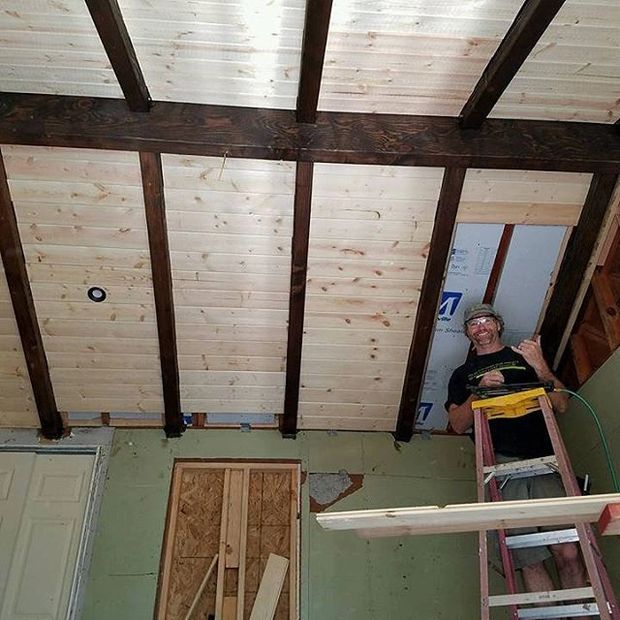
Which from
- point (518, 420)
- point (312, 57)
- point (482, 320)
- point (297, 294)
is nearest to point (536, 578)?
point (518, 420)

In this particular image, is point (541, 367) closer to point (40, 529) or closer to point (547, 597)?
point (547, 597)

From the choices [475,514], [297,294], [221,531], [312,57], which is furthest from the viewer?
[221,531]

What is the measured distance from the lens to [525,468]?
10.9 ft

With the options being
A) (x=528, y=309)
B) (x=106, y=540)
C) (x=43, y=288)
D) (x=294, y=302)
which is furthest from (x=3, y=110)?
(x=528, y=309)

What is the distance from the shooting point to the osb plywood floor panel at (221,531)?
3.96m

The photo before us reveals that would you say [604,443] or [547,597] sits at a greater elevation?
[604,443]

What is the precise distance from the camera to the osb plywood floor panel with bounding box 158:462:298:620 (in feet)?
13.0

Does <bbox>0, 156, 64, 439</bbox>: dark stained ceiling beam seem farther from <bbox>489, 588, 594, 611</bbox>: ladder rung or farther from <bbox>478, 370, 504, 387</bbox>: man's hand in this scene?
<bbox>489, 588, 594, 611</bbox>: ladder rung

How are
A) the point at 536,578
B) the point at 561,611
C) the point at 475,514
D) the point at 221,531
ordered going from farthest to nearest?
the point at 221,531 → the point at 536,578 → the point at 561,611 → the point at 475,514

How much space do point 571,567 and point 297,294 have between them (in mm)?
2069

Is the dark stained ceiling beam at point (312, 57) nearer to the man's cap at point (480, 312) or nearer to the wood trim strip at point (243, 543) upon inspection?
the man's cap at point (480, 312)

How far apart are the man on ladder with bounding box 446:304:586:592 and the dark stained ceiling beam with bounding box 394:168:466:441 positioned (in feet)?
0.83

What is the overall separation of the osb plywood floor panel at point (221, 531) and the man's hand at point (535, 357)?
177 centimetres

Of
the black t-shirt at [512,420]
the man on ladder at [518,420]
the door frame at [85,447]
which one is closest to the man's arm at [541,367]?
the man on ladder at [518,420]
